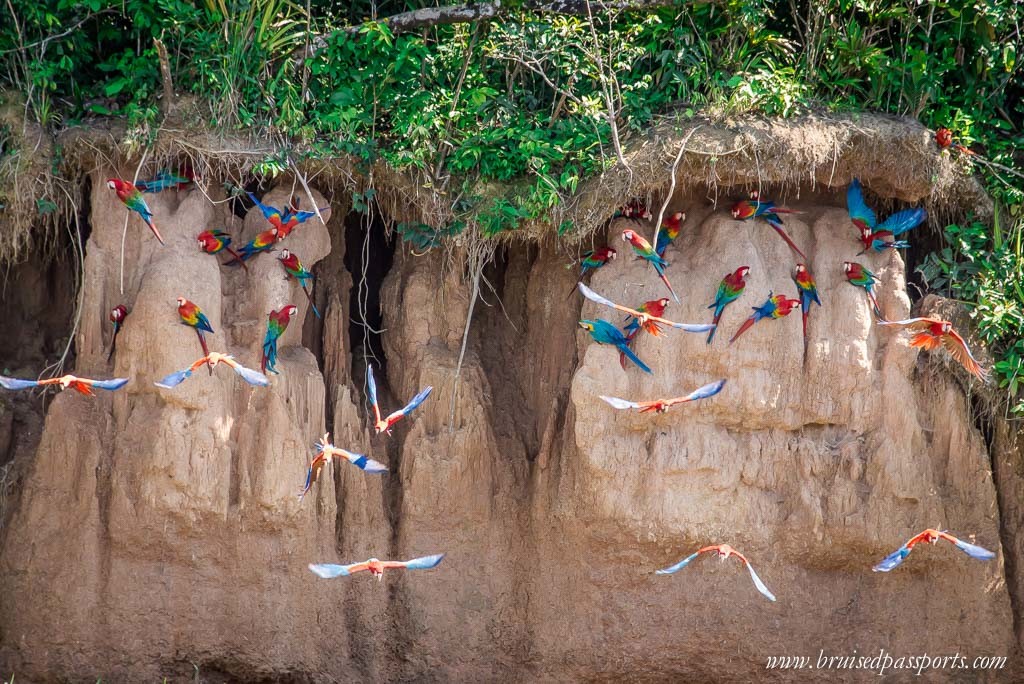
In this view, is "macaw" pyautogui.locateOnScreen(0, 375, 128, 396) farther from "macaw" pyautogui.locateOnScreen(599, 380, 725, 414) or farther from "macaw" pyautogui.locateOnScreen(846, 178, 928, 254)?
"macaw" pyautogui.locateOnScreen(846, 178, 928, 254)

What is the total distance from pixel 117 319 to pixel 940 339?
3982 mm

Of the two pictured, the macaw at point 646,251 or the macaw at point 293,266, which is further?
the macaw at point 293,266

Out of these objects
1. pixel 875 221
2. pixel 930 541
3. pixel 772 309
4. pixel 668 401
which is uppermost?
pixel 875 221

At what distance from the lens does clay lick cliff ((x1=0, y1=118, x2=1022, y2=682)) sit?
17.9 ft

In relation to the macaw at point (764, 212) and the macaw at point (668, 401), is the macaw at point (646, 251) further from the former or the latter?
the macaw at point (668, 401)

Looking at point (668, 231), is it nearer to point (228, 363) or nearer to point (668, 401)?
point (668, 401)

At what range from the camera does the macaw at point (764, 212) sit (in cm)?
564

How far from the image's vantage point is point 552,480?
18.9 ft


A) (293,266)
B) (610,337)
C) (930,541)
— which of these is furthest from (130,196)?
(930,541)

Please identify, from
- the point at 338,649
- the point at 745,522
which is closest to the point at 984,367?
the point at 745,522

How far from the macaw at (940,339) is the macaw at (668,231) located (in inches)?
42.9

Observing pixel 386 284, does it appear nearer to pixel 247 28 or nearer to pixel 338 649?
pixel 247 28

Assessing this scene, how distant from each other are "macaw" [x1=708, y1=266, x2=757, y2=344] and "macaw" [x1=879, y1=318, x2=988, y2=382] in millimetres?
682

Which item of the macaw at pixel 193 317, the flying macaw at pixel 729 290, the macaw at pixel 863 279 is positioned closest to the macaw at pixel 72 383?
the macaw at pixel 193 317
